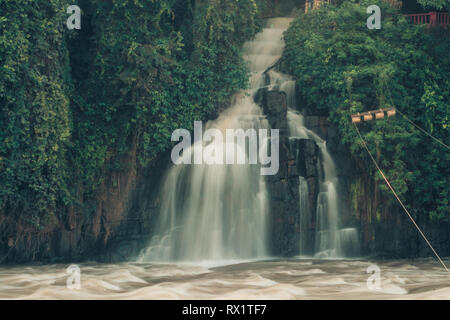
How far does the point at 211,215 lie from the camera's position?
1526 centimetres

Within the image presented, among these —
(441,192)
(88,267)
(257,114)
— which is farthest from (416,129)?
(88,267)

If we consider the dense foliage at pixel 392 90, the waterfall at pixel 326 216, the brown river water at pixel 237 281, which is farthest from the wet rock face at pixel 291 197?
the dense foliage at pixel 392 90

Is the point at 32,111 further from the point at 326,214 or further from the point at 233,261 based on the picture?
the point at 326,214

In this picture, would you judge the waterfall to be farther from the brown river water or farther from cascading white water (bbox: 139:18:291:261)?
cascading white water (bbox: 139:18:291:261)

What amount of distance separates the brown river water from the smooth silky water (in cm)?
2

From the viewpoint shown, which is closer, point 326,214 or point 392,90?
point 326,214

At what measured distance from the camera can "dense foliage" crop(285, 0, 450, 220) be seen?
51.4ft

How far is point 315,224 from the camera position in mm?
15336

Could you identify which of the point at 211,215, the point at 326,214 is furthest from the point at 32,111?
the point at 326,214

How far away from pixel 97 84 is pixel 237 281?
24.2 ft

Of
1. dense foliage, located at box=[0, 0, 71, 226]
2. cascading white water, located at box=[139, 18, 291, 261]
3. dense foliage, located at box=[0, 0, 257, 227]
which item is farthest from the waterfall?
dense foliage, located at box=[0, 0, 71, 226]
